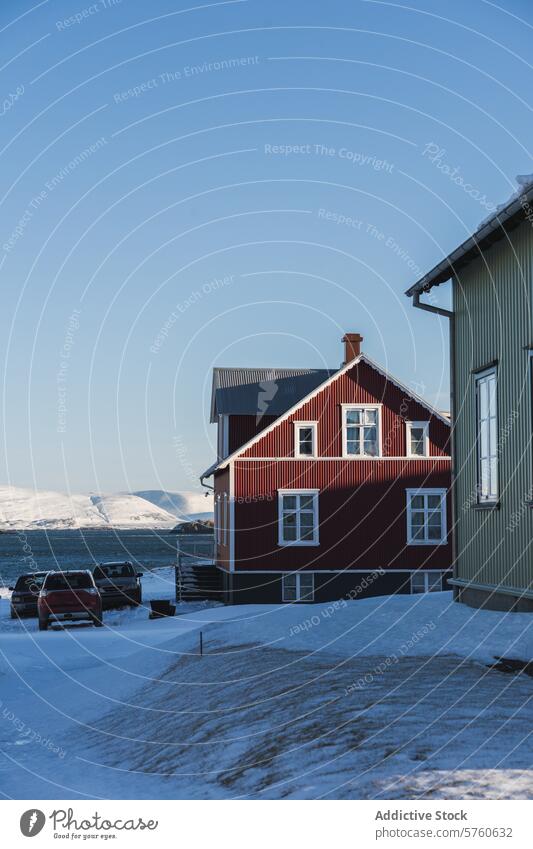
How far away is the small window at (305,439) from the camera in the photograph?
35031mm

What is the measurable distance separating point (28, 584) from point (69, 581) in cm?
534

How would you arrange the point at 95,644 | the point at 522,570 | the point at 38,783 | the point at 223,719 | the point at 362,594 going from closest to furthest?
the point at 38,783 → the point at 223,719 → the point at 522,570 → the point at 95,644 → the point at 362,594

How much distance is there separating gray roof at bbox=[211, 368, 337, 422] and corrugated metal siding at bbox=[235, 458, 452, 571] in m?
4.32

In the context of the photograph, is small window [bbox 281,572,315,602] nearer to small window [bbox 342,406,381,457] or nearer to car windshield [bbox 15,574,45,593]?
small window [bbox 342,406,381,457]

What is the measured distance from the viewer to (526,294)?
15.3 m

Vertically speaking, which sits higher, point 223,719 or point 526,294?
point 526,294

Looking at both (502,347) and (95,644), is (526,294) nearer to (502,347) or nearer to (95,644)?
(502,347)

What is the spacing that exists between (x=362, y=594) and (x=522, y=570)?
20.2 metres

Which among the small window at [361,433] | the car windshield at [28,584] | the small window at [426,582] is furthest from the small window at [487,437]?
the car windshield at [28,584]

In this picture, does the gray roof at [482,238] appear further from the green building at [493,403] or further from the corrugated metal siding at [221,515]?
the corrugated metal siding at [221,515]

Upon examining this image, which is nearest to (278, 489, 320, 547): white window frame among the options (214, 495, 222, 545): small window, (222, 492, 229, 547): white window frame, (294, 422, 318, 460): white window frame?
(294, 422, 318, 460): white window frame

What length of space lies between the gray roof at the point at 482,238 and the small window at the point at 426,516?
16860 millimetres

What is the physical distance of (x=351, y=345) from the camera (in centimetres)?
3831
